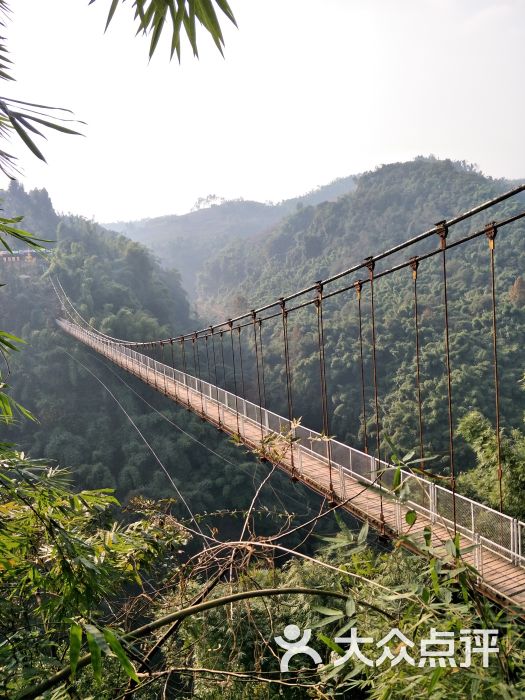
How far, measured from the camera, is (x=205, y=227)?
60.8m

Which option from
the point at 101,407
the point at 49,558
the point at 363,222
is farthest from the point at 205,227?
the point at 49,558

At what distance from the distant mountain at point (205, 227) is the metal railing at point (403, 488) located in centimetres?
3975

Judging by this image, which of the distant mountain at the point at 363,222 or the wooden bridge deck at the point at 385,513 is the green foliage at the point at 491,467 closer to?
the wooden bridge deck at the point at 385,513

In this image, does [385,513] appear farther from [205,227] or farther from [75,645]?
[205,227]

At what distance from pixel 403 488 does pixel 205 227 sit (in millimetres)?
62016

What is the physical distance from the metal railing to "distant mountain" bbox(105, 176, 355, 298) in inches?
1565

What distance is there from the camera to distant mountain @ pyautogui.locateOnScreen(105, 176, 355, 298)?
50.5 meters

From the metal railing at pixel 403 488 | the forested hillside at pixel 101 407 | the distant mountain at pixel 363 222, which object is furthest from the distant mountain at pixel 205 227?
the metal railing at pixel 403 488

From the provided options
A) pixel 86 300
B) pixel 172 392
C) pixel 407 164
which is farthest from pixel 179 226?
pixel 172 392

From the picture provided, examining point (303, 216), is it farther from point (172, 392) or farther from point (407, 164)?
point (172, 392)

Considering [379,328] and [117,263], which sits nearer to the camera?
[379,328]

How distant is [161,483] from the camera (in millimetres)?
13836

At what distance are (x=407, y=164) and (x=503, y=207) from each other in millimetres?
10122

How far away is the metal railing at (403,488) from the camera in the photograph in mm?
1724
